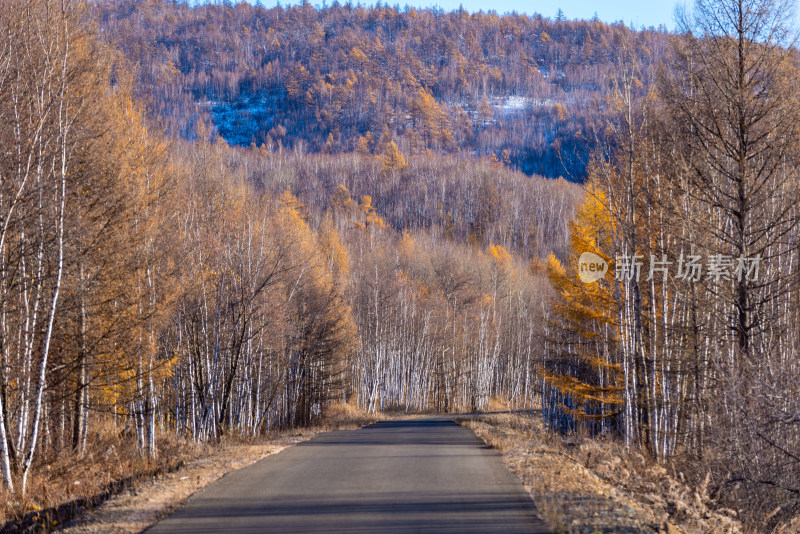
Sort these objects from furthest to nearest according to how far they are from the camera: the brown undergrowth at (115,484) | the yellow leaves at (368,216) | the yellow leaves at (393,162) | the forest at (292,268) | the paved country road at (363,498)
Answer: the yellow leaves at (393,162)
the yellow leaves at (368,216)
the forest at (292,268)
the brown undergrowth at (115,484)
the paved country road at (363,498)

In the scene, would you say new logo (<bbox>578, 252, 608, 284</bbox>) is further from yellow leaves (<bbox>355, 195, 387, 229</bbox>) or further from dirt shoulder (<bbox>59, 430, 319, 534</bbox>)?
yellow leaves (<bbox>355, 195, 387, 229</bbox>)

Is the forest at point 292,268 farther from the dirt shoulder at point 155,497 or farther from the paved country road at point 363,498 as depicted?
the paved country road at point 363,498

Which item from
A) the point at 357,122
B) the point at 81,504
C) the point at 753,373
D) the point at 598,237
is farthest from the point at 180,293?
the point at 357,122

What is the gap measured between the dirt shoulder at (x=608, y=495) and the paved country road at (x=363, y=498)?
31cm

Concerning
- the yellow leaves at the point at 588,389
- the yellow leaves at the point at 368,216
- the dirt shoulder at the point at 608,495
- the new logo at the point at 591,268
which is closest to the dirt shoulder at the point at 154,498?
the dirt shoulder at the point at 608,495

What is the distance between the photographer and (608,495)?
8492mm

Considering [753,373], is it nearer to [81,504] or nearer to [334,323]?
[81,504]

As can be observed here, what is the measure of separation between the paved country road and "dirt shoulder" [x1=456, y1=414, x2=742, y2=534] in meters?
0.31

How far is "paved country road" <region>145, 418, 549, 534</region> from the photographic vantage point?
676cm

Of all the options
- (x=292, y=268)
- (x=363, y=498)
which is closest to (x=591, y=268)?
(x=292, y=268)

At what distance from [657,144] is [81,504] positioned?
1386 cm

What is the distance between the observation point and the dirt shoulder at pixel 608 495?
6.94 m

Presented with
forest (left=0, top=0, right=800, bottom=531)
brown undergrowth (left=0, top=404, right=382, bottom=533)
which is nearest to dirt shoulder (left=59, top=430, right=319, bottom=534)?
brown undergrowth (left=0, top=404, right=382, bottom=533)

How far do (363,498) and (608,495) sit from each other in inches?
125
